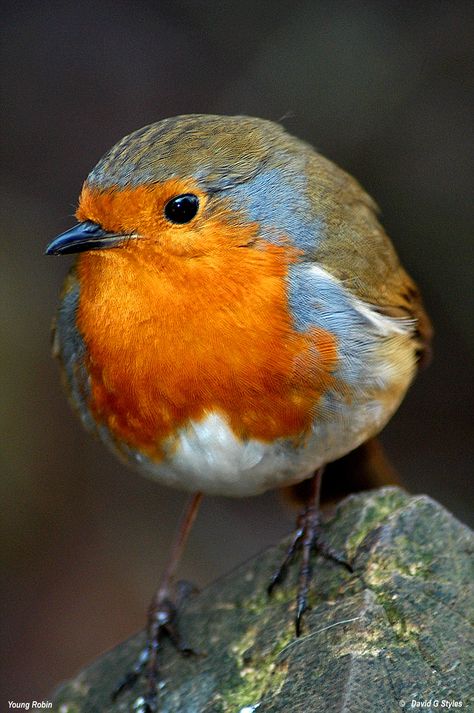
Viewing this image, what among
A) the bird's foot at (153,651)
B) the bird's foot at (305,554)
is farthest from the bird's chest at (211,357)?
the bird's foot at (153,651)

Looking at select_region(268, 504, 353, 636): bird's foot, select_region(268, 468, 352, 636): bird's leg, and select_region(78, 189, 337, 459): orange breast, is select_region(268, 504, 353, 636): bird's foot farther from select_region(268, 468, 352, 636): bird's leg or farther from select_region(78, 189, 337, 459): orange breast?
select_region(78, 189, 337, 459): orange breast

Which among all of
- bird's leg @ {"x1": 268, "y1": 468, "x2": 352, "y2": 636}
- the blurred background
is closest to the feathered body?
bird's leg @ {"x1": 268, "y1": 468, "x2": 352, "y2": 636}

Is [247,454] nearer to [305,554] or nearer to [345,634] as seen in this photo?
[305,554]

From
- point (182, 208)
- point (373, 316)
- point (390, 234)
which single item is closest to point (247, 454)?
point (373, 316)

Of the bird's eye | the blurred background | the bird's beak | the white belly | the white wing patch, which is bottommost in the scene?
the white belly

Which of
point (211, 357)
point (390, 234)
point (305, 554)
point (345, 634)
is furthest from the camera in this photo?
point (390, 234)

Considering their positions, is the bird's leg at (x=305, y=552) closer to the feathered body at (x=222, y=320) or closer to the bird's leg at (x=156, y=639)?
the feathered body at (x=222, y=320)

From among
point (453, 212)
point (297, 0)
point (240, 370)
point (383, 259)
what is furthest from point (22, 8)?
point (240, 370)

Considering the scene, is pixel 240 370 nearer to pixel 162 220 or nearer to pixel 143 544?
pixel 162 220
